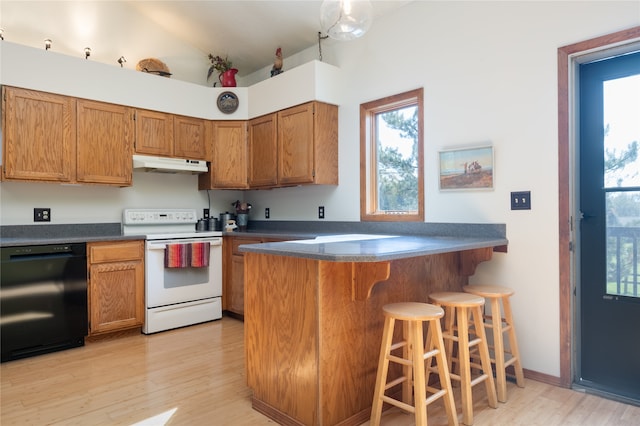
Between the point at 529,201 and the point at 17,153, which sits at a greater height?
the point at 17,153

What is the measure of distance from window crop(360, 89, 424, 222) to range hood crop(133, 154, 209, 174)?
68.2 inches

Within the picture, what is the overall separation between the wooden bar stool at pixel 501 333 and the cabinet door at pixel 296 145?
72.6 inches

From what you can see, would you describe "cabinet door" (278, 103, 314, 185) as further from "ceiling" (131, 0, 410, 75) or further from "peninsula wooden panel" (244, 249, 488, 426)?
"peninsula wooden panel" (244, 249, 488, 426)

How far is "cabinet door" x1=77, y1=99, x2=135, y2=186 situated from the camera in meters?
3.49

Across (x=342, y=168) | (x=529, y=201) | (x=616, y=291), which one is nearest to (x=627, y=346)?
(x=616, y=291)

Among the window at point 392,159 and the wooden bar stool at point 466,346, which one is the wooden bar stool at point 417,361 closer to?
the wooden bar stool at point 466,346

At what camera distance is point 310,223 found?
411 cm

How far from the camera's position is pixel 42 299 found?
3.01 metres

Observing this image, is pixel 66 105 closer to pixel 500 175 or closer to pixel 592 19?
pixel 500 175

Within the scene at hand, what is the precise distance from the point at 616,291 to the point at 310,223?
2571mm

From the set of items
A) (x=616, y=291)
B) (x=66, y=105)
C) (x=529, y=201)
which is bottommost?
(x=616, y=291)

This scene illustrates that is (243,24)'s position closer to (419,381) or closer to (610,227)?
(610,227)

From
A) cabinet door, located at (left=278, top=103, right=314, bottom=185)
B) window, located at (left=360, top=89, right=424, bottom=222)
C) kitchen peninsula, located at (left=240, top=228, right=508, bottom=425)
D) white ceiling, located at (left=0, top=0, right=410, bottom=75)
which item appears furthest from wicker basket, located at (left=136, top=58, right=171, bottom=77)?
kitchen peninsula, located at (left=240, top=228, right=508, bottom=425)

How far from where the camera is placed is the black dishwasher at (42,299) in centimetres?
288
